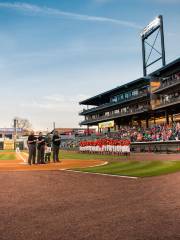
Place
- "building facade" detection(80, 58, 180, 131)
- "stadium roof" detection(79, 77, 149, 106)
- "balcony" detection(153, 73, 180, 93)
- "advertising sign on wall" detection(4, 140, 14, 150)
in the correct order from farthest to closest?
"advertising sign on wall" detection(4, 140, 14, 150)
"stadium roof" detection(79, 77, 149, 106)
"building facade" detection(80, 58, 180, 131)
"balcony" detection(153, 73, 180, 93)

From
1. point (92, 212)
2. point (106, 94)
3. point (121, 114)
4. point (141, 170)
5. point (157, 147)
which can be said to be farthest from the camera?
point (106, 94)

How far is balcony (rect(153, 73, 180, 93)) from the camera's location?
45406mm

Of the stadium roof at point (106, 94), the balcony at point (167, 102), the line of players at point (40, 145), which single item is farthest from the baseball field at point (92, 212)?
the stadium roof at point (106, 94)

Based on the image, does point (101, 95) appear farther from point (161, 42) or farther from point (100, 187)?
point (100, 187)

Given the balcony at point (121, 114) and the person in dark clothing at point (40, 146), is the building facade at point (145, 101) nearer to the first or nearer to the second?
the balcony at point (121, 114)

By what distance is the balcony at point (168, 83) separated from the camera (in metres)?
45.4

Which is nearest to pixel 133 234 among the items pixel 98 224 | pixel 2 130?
pixel 98 224

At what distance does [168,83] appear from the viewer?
4759cm

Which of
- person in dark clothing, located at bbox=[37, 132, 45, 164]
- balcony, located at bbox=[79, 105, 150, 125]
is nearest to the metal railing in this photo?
balcony, located at bbox=[79, 105, 150, 125]

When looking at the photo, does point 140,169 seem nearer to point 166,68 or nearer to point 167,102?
point 167,102

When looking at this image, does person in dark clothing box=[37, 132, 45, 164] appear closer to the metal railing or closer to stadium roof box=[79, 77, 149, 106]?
the metal railing

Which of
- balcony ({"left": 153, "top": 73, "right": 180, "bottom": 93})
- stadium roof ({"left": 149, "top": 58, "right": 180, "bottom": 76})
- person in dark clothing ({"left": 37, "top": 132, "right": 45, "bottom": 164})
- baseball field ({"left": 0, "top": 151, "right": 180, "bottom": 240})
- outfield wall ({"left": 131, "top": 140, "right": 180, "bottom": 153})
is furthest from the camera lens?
stadium roof ({"left": 149, "top": 58, "right": 180, "bottom": 76})

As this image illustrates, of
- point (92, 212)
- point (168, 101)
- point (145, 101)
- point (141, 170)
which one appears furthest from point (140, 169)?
point (145, 101)

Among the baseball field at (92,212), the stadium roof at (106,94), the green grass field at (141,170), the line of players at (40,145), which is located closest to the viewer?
the baseball field at (92,212)
